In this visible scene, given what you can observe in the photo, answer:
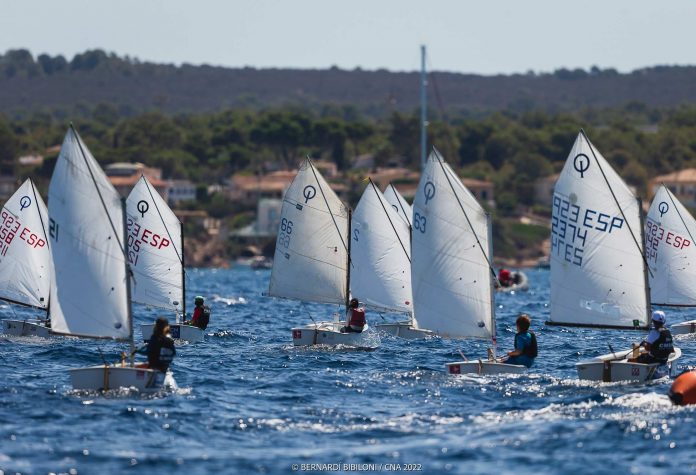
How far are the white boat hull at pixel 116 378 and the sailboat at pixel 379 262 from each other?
730 inches

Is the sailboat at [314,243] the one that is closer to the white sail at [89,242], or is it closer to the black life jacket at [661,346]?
the white sail at [89,242]

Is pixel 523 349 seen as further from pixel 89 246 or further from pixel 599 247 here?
pixel 89 246

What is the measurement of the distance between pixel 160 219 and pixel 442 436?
2396 centimetres

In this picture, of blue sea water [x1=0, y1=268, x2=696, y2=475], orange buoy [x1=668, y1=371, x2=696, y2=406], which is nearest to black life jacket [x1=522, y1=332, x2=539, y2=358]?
blue sea water [x1=0, y1=268, x2=696, y2=475]

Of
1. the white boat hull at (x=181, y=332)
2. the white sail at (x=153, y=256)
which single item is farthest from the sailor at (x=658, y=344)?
the white sail at (x=153, y=256)

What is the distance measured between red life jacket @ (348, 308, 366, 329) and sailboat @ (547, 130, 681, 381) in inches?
287

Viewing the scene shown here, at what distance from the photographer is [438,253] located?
38.1 meters

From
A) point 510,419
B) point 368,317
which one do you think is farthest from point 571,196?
point 368,317

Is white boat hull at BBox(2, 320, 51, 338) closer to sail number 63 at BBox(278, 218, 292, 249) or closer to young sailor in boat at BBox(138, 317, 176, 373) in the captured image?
sail number 63 at BBox(278, 218, 292, 249)

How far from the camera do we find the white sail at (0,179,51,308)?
46375 mm

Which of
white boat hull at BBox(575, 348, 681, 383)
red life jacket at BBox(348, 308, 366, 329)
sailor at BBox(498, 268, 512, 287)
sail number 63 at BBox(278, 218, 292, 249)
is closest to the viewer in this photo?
white boat hull at BBox(575, 348, 681, 383)

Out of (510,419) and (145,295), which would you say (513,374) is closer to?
(510,419)

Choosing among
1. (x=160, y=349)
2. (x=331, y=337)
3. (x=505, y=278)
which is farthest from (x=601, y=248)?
(x=505, y=278)

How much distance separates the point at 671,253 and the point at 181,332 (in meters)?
18.4
